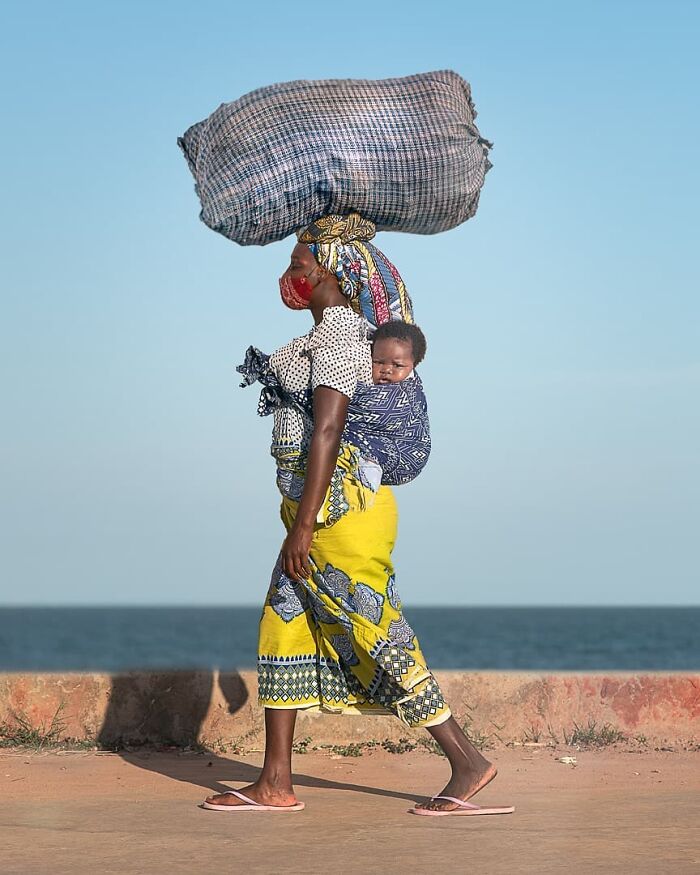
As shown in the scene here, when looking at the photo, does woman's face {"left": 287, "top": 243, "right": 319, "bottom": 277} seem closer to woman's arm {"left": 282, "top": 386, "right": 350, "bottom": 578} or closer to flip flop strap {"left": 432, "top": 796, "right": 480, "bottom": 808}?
woman's arm {"left": 282, "top": 386, "right": 350, "bottom": 578}

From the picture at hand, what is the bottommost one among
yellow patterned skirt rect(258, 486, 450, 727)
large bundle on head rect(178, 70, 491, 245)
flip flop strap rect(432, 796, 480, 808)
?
flip flop strap rect(432, 796, 480, 808)

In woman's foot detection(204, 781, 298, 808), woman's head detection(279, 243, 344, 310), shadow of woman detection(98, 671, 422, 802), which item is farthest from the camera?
shadow of woman detection(98, 671, 422, 802)

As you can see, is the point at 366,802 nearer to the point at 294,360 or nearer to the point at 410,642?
the point at 410,642

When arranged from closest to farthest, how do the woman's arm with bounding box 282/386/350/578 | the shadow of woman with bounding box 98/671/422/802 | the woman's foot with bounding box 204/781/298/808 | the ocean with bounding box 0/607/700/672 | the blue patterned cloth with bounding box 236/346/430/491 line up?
the woman's arm with bounding box 282/386/350/578 < the woman's foot with bounding box 204/781/298/808 < the blue patterned cloth with bounding box 236/346/430/491 < the shadow of woman with bounding box 98/671/422/802 < the ocean with bounding box 0/607/700/672

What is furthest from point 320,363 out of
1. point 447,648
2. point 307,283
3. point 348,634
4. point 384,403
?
point 447,648

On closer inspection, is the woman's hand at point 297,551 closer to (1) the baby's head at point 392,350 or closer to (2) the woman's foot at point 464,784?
(1) the baby's head at point 392,350

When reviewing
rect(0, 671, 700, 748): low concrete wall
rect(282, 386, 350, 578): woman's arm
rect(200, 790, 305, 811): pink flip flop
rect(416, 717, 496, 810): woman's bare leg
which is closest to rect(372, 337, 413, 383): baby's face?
rect(282, 386, 350, 578): woman's arm

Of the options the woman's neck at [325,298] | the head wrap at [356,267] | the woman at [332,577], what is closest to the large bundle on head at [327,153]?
the head wrap at [356,267]

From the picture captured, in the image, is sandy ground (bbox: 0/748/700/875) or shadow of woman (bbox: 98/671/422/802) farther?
shadow of woman (bbox: 98/671/422/802)

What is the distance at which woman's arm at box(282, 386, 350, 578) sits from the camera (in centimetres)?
443

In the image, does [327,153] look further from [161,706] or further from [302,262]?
[161,706]

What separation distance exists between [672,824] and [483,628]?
72.1 m

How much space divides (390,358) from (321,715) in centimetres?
228

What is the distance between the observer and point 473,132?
5004 millimetres
